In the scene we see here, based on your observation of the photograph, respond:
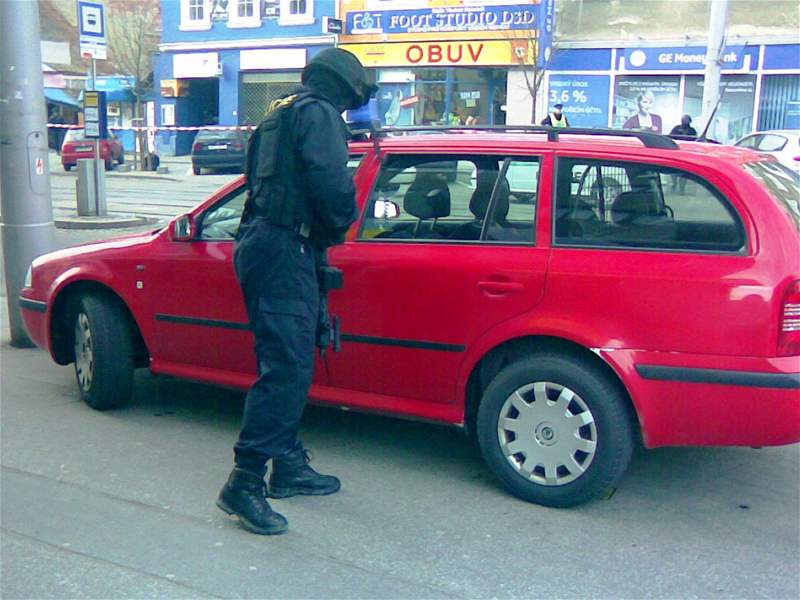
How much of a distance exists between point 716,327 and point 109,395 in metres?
3.38

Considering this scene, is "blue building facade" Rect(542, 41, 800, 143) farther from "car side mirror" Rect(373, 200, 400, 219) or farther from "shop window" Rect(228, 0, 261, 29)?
"car side mirror" Rect(373, 200, 400, 219)

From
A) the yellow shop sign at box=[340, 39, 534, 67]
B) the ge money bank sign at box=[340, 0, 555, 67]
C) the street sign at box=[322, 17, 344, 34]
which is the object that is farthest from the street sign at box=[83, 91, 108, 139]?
the street sign at box=[322, 17, 344, 34]

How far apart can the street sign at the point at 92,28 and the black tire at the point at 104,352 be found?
9494 millimetres

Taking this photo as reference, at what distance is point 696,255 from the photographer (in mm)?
4008

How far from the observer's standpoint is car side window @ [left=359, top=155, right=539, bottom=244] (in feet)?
14.5

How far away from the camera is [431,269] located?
175 inches

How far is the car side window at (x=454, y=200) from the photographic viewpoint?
4430 mm

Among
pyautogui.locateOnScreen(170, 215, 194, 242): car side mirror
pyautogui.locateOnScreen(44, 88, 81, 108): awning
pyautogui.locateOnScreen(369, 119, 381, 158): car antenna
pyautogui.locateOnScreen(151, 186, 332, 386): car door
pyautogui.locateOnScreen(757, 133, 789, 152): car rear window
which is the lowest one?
pyautogui.locateOnScreen(151, 186, 332, 386): car door

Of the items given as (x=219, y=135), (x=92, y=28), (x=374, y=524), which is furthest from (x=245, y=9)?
(x=374, y=524)

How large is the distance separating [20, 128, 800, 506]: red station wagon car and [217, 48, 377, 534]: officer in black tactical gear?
0.73 meters

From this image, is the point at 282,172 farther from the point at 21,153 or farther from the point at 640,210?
the point at 21,153

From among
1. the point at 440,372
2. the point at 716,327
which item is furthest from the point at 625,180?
the point at 440,372

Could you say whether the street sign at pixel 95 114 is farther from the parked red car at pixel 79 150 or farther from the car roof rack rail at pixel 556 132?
the parked red car at pixel 79 150

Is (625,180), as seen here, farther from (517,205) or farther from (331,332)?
(331,332)
